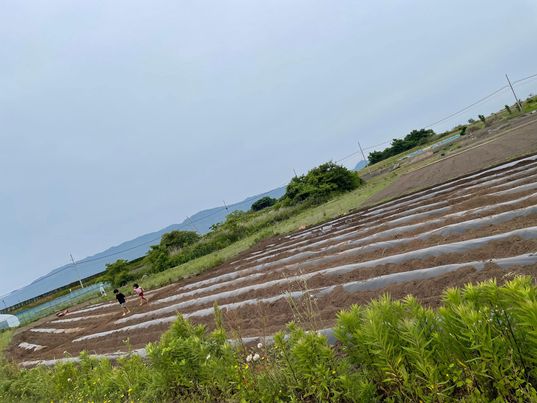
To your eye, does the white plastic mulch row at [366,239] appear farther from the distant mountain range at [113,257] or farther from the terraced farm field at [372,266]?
the distant mountain range at [113,257]

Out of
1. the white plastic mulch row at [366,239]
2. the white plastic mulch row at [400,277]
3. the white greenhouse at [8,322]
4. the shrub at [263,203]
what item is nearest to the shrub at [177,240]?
the white greenhouse at [8,322]

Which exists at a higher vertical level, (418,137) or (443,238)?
(418,137)

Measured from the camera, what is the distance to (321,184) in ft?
112

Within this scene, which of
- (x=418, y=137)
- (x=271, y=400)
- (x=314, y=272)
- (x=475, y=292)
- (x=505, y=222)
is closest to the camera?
(x=475, y=292)

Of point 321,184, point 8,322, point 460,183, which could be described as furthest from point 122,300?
point 321,184

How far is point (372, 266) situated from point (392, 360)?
17.6 ft

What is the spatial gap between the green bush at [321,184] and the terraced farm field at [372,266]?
17.2 m

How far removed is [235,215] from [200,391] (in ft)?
92.8

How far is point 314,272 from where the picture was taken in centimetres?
892

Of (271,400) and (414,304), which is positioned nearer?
(414,304)

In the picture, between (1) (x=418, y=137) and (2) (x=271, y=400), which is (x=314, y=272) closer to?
(2) (x=271, y=400)

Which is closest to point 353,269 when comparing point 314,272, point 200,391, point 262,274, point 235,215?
point 314,272

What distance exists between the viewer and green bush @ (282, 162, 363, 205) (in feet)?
110

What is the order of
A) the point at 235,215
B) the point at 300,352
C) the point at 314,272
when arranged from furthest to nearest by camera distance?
the point at 235,215
the point at 314,272
the point at 300,352
